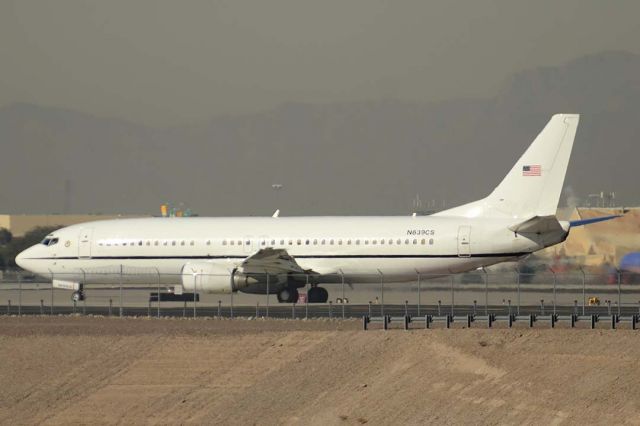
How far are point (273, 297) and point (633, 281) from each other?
13.3 metres

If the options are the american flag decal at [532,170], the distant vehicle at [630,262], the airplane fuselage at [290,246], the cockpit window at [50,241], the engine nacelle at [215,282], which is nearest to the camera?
the engine nacelle at [215,282]

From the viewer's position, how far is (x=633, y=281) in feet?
156

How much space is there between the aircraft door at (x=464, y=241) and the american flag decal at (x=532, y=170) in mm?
3033

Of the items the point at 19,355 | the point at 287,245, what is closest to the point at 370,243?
the point at 287,245

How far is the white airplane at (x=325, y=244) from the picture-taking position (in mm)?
44812

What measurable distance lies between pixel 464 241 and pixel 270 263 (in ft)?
22.5

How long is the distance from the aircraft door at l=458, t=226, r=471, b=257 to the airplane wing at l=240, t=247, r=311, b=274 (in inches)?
230

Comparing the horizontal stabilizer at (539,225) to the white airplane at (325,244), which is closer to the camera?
the horizontal stabilizer at (539,225)

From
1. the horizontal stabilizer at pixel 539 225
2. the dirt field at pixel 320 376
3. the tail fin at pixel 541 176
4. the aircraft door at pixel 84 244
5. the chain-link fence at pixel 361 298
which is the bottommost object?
the dirt field at pixel 320 376

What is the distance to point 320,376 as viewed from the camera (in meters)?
28.9

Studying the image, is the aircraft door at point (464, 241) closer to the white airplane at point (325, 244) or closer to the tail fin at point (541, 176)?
the white airplane at point (325, 244)

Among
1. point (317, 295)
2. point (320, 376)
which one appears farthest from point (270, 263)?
point (320, 376)

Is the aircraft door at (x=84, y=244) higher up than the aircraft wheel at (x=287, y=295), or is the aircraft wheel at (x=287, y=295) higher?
the aircraft door at (x=84, y=244)

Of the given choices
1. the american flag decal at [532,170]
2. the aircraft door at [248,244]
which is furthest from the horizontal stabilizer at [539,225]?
the aircraft door at [248,244]
